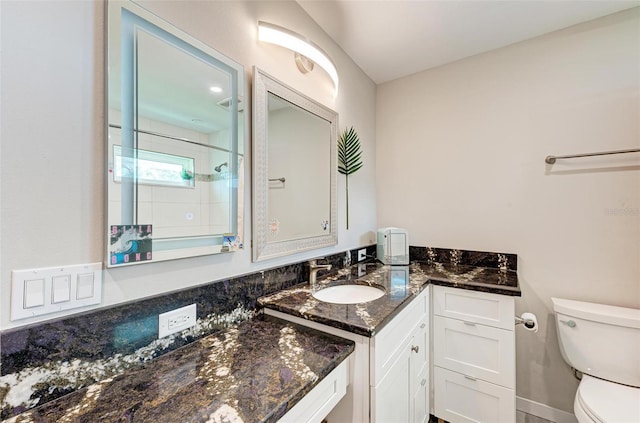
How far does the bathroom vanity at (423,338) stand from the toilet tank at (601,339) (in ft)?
1.16

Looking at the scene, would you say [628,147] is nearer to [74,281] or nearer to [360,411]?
[360,411]

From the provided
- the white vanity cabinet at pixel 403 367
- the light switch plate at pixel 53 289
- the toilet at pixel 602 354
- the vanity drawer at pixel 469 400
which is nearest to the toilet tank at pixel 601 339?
the toilet at pixel 602 354

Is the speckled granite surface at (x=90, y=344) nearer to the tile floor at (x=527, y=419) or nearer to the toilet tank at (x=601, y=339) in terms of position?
the toilet tank at (x=601, y=339)

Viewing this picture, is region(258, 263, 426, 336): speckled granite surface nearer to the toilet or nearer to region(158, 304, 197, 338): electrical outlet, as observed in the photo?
region(158, 304, 197, 338): electrical outlet

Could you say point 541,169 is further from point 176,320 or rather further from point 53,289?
point 53,289

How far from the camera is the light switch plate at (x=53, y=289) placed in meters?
0.61

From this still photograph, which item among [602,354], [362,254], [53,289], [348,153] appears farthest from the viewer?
[362,254]

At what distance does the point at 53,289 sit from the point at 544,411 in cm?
255

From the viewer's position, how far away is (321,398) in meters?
0.80

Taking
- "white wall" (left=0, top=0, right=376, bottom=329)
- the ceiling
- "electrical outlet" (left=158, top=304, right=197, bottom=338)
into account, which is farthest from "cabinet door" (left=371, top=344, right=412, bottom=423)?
the ceiling

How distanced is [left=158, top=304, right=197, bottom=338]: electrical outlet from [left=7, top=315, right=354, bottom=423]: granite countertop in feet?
0.24

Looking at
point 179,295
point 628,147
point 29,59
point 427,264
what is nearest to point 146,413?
point 179,295

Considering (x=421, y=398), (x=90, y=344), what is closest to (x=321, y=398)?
(x=90, y=344)

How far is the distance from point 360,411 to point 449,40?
2152mm
